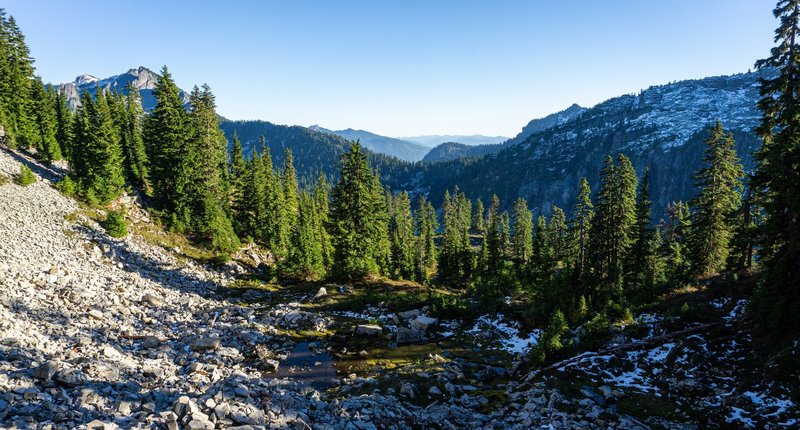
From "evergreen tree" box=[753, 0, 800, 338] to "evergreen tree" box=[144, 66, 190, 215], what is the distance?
161ft

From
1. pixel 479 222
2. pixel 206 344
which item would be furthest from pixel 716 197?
pixel 479 222

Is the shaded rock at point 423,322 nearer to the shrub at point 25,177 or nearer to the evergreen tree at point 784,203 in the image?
the evergreen tree at point 784,203

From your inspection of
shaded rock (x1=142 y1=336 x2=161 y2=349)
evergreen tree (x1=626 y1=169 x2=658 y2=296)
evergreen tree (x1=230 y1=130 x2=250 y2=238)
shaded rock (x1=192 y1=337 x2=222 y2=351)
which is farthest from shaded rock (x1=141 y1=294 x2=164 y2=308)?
evergreen tree (x1=626 y1=169 x2=658 y2=296)

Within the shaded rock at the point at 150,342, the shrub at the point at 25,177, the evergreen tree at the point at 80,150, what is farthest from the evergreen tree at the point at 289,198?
the shaded rock at the point at 150,342

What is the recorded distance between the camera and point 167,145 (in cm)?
4375

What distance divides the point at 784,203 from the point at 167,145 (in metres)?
51.8

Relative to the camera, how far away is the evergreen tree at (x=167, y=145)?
4359 centimetres

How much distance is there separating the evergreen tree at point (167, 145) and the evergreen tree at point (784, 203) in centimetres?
4921

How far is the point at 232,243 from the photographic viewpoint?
148ft

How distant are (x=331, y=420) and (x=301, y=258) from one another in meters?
30.8

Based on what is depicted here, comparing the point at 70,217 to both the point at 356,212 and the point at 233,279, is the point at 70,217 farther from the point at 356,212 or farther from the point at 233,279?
the point at 356,212

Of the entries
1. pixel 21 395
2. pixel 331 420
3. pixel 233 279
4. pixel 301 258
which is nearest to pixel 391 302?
pixel 301 258

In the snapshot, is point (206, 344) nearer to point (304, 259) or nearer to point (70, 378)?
point (70, 378)

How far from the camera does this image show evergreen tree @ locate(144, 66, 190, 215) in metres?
43.6
